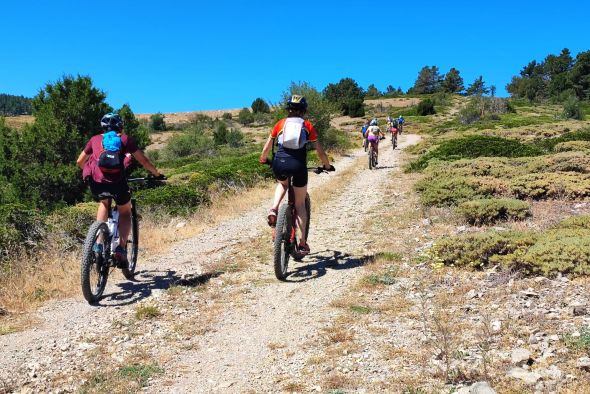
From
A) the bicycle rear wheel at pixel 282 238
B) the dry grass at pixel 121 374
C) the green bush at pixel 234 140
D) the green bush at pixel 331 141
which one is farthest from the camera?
the green bush at pixel 234 140

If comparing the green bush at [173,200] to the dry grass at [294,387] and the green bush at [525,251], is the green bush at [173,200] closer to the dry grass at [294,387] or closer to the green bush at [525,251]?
the green bush at [525,251]

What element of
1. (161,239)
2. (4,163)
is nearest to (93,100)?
(4,163)

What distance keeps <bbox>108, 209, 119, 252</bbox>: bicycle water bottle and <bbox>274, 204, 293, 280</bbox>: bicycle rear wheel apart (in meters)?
2.01

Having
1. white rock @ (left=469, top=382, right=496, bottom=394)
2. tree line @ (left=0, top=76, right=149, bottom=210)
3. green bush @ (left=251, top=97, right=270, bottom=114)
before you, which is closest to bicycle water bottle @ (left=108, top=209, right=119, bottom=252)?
white rock @ (left=469, top=382, right=496, bottom=394)

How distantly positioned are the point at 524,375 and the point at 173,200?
11408 millimetres

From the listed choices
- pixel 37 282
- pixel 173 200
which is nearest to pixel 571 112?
pixel 173 200

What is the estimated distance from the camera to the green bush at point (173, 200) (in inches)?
510

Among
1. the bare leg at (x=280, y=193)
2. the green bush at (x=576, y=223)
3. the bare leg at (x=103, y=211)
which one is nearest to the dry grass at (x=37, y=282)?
the bare leg at (x=103, y=211)

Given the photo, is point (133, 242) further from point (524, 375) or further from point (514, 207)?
point (514, 207)

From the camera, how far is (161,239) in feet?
31.2

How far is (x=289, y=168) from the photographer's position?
6207mm

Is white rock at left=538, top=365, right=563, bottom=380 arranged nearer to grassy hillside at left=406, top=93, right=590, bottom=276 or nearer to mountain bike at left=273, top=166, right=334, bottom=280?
grassy hillside at left=406, top=93, right=590, bottom=276

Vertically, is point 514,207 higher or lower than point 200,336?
higher

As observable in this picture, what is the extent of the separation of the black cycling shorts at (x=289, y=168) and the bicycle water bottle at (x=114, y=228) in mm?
2087
